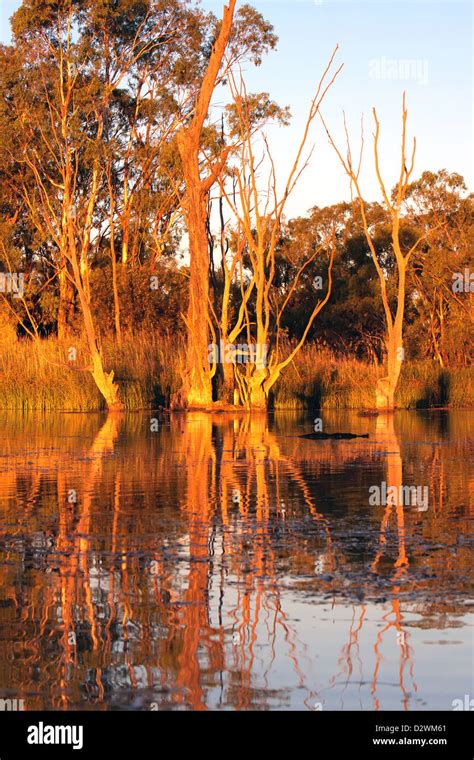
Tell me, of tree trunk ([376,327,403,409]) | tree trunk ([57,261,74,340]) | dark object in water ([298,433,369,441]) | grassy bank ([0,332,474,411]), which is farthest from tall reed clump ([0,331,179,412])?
tree trunk ([57,261,74,340])

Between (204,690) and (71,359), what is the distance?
2592 centimetres

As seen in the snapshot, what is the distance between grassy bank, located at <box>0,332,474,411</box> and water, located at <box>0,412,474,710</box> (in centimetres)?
1617

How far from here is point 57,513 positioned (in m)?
9.40

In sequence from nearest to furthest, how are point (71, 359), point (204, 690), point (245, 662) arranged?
Answer: point (204, 690) → point (245, 662) → point (71, 359)

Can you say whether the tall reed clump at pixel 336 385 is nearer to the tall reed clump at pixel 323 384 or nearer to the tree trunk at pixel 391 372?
the tall reed clump at pixel 323 384

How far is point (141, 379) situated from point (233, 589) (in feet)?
76.9

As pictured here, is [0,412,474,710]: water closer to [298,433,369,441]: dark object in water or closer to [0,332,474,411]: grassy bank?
[298,433,369,441]: dark object in water

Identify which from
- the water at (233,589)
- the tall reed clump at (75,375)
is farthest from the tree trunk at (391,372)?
the water at (233,589)

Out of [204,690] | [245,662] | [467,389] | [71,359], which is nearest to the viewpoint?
[204,690]

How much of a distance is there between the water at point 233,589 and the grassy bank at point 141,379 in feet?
53.0

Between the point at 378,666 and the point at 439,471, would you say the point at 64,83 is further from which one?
the point at 378,666

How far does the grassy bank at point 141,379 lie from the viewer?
95.8ft

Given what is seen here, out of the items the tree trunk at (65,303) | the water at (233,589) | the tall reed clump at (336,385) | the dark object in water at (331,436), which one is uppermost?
the tree trunk at (65,303)

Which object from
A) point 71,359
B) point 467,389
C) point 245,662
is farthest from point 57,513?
point 467,389
